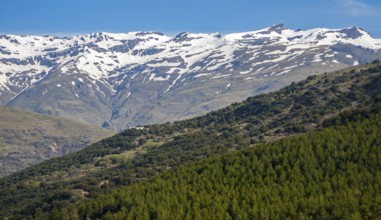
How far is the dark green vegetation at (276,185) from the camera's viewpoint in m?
104

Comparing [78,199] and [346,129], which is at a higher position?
[346,129]

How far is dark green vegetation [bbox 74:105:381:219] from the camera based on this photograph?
104m

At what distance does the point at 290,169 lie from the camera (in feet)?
411

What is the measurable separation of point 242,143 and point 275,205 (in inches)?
3600

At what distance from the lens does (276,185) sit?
11956 cm

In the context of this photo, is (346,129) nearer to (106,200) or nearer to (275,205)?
(275,205)

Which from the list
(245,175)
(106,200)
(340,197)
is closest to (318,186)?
(340,197)

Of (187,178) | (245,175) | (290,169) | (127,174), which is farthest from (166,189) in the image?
(127,174)

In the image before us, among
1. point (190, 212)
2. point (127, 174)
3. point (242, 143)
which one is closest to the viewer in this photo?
point (190, 212)

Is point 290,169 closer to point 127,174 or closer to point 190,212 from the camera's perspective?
point 190,212

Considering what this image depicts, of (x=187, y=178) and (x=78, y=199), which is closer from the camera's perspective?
(x=187, y=178)

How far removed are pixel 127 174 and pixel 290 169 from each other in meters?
72.2

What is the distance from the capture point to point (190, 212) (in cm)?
11181

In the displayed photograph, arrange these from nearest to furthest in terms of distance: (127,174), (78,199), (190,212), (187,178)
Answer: (190,212) < (187,178) < (78,199) < (127,174)
